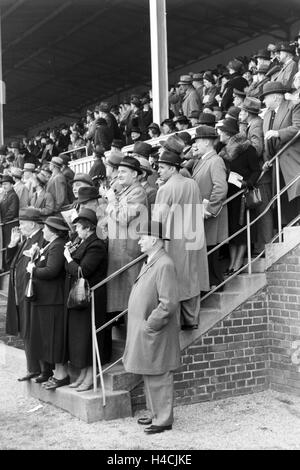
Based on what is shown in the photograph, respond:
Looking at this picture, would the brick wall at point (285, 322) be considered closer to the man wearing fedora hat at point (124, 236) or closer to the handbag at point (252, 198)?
the handbag at point (252, 198)

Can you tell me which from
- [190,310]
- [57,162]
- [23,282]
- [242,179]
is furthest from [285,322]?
[57,162]

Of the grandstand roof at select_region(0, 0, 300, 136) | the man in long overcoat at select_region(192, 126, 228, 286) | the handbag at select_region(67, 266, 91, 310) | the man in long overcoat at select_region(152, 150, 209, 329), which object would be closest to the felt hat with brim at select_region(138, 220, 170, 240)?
the man in long overcoat at select_region(152, 150, 209, 329)

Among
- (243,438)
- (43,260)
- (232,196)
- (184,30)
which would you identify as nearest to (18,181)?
(43,260)

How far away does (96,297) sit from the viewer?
563 centimetres

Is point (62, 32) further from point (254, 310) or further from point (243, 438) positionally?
point (243, 438)

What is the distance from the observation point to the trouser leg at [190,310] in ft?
18.4

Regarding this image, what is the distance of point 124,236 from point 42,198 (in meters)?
3.80

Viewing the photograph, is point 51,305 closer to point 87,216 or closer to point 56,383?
point 56,383

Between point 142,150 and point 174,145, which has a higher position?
point 142,150

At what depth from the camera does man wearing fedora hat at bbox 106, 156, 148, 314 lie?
5.70 meters

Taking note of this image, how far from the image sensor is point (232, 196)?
19.5 ft

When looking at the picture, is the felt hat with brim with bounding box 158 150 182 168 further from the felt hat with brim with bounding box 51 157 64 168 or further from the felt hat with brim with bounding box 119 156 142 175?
the felt hat with brim with bounding box 51 157 64 168

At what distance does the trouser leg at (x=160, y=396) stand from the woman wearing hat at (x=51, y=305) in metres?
1.05

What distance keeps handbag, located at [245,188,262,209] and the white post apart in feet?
15.7
